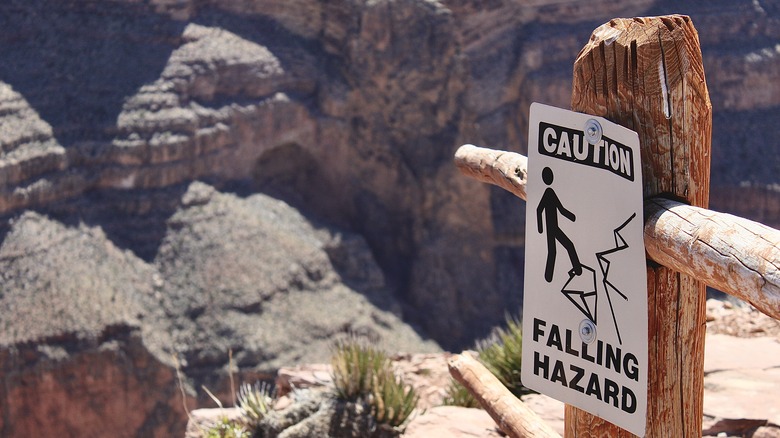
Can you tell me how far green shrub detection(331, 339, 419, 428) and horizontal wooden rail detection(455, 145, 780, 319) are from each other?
3334mm

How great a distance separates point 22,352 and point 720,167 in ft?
34.3

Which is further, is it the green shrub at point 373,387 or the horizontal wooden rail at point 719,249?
the green shrub at point 373,387

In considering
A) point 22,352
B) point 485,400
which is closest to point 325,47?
point 22,352

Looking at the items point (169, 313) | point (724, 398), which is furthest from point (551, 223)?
point (169, 313)

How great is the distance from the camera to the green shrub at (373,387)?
225 inches

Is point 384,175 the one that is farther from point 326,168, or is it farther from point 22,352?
point 22,352

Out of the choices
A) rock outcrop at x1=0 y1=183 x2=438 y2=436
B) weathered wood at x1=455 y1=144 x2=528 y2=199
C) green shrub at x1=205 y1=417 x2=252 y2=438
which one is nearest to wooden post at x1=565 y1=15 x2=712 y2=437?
weathered wood at x1=455 y1=144 x2=528 y2=199

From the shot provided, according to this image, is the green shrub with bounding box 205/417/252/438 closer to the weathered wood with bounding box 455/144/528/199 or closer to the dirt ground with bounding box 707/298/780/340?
the weathered wood with bounding box 455/144/528/199

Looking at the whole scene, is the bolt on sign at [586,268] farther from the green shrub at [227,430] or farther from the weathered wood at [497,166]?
the green shrub at [227,430]

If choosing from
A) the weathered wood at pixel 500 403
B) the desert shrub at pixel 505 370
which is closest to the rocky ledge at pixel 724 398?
the desert shrub at pixel 505 370

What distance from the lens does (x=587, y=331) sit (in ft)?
8.88

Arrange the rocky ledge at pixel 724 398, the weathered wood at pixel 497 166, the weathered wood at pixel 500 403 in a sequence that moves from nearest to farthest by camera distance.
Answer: the weathered wood at pixel 497 166 → the weathered wood at pixel 500 403 → the rocky ledge at pixel 724 398

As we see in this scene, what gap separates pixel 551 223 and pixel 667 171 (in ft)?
1.18

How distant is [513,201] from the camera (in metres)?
16.5
